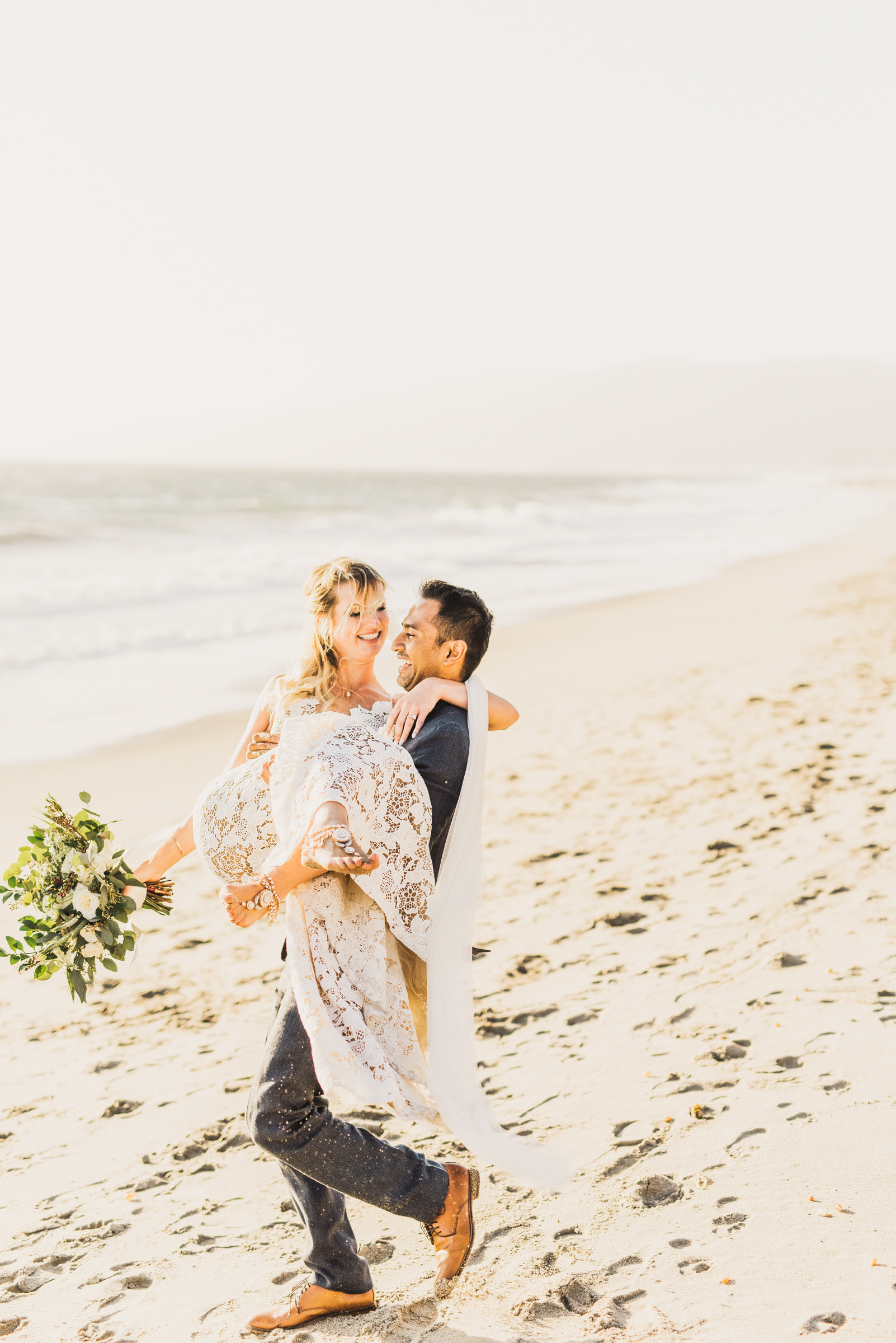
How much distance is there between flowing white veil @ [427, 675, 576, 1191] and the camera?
269 cm

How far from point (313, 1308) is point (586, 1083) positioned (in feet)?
4.36

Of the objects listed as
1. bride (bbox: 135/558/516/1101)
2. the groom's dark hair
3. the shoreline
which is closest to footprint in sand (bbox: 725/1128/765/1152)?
bride (bbox: 135/558/516/1101)

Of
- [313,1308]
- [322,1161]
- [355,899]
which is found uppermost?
[355,899]

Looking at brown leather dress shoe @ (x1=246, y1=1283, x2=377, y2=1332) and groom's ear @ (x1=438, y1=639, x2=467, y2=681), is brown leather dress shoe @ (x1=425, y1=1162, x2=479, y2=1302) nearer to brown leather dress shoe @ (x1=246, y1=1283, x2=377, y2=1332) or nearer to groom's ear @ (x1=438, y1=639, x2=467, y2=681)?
brown leather dress shoe @ (x1=246, y1=1283, x2=377, y2=1332)

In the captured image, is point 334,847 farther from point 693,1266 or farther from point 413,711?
point 693,1266

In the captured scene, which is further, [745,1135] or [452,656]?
[745,1135]

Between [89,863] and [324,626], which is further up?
[324,626]

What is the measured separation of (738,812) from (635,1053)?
2.75 m

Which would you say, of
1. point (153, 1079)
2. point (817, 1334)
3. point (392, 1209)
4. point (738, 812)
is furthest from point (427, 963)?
point (738, 812)

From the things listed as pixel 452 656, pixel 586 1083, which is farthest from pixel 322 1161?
pixel 586 1083

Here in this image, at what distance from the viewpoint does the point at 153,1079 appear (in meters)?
4.06

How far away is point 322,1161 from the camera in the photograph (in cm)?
258

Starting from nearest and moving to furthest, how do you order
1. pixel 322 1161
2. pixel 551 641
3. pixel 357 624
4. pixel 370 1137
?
1. pixel 322 1161
2. pixel 370 1137
3. pixel 357 624
4. pixel 551 641

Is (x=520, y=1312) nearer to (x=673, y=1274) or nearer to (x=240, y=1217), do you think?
(x=673, y=1274)
